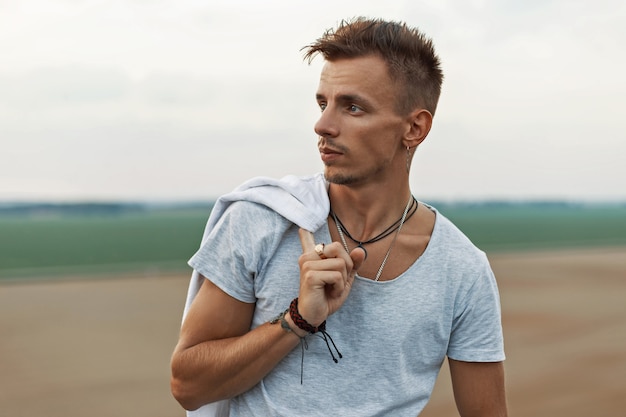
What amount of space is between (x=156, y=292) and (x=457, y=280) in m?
12.8

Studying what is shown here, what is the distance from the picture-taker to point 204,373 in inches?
82.0

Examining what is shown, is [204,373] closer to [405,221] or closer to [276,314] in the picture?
[276,314]

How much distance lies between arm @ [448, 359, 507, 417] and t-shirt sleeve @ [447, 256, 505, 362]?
4cm

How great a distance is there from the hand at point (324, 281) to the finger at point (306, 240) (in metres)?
0.04

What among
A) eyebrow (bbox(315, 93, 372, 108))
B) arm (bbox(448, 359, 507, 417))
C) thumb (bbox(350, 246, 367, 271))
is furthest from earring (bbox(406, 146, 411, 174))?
arm (bbox(448, 359, 507, 417))

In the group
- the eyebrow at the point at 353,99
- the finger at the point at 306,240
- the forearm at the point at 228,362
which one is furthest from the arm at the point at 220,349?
the eyebrow at the point at 353,99

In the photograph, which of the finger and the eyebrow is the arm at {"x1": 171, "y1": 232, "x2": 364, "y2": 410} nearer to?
the finger

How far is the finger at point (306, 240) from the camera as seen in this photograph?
2.06 metres

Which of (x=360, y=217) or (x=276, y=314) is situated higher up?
(x=360, y=217)

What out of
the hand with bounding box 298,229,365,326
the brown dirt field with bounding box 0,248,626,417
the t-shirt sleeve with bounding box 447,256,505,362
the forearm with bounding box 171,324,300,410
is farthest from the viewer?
the brown dirt field with bounding box 0,248,626,417

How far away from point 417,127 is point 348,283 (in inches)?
24.0

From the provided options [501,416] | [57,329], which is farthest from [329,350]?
[57,329]

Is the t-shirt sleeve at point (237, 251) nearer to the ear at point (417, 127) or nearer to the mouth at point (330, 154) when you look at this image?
the mouth at point (330, 154)

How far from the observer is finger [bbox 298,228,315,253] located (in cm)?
206
